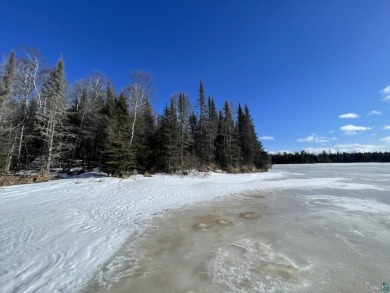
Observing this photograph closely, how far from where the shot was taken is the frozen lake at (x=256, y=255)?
3635 mm

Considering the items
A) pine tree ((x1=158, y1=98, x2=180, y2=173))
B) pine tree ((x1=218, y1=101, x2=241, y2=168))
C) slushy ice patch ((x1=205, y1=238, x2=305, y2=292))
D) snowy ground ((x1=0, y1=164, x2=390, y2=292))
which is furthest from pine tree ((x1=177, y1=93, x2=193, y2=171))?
slushy ice patch ((x1=205, y1=238, x2=305, y2=292))

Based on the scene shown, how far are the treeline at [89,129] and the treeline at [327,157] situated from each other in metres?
67.4

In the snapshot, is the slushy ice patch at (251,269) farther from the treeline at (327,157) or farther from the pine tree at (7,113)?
the treeline at (327,157)

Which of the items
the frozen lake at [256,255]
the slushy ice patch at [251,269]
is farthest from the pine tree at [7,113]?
the slushy ice patch at [251,269]

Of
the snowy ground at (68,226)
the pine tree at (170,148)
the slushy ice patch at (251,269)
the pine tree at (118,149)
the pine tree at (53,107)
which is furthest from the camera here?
the pine tree at (170,148)

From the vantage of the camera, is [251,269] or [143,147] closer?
[251,269]

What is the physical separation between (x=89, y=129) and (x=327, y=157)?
104 m

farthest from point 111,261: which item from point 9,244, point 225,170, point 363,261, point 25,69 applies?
point 225,170

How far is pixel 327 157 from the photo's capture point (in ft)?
327

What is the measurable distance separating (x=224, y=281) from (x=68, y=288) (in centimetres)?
259

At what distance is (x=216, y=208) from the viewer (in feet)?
32.7

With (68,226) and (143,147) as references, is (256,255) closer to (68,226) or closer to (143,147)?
(68,226)

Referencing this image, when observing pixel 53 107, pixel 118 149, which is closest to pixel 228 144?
pixel 118 149

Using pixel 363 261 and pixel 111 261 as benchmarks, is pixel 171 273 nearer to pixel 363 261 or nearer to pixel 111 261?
pixel 111 261
